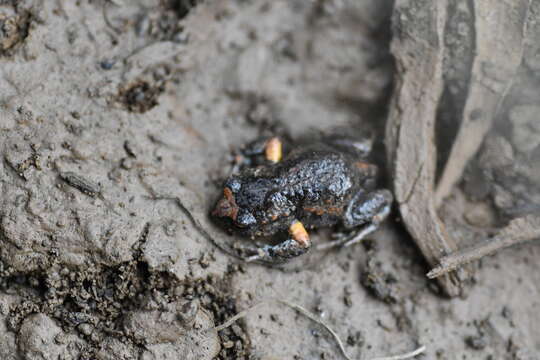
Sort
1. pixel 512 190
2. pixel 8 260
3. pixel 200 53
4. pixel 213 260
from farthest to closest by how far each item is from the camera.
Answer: pixel 200 53 < pixel 512 190 < pixel 213 260 < pixel 8 260

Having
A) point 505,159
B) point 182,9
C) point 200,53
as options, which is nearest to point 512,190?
point 505,159

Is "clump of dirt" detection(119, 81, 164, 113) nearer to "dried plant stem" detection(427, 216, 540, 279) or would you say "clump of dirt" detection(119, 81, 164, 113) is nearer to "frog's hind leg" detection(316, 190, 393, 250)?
"frog's hind leg" detection(316, 190, 393, 250)

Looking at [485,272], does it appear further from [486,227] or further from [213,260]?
[213,260]

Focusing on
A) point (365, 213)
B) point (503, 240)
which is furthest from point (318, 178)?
point (503, 240)

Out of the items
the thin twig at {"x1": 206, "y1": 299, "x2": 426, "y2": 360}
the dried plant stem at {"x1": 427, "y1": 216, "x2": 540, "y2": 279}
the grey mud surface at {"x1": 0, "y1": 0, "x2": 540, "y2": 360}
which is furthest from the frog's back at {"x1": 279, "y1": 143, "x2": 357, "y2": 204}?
the dried plant stem at {"x1": 427, "y1": 216, "x2": 540, "y2": 279}

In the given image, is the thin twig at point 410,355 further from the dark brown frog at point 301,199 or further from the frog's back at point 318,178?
the frog's back at point 318,178
